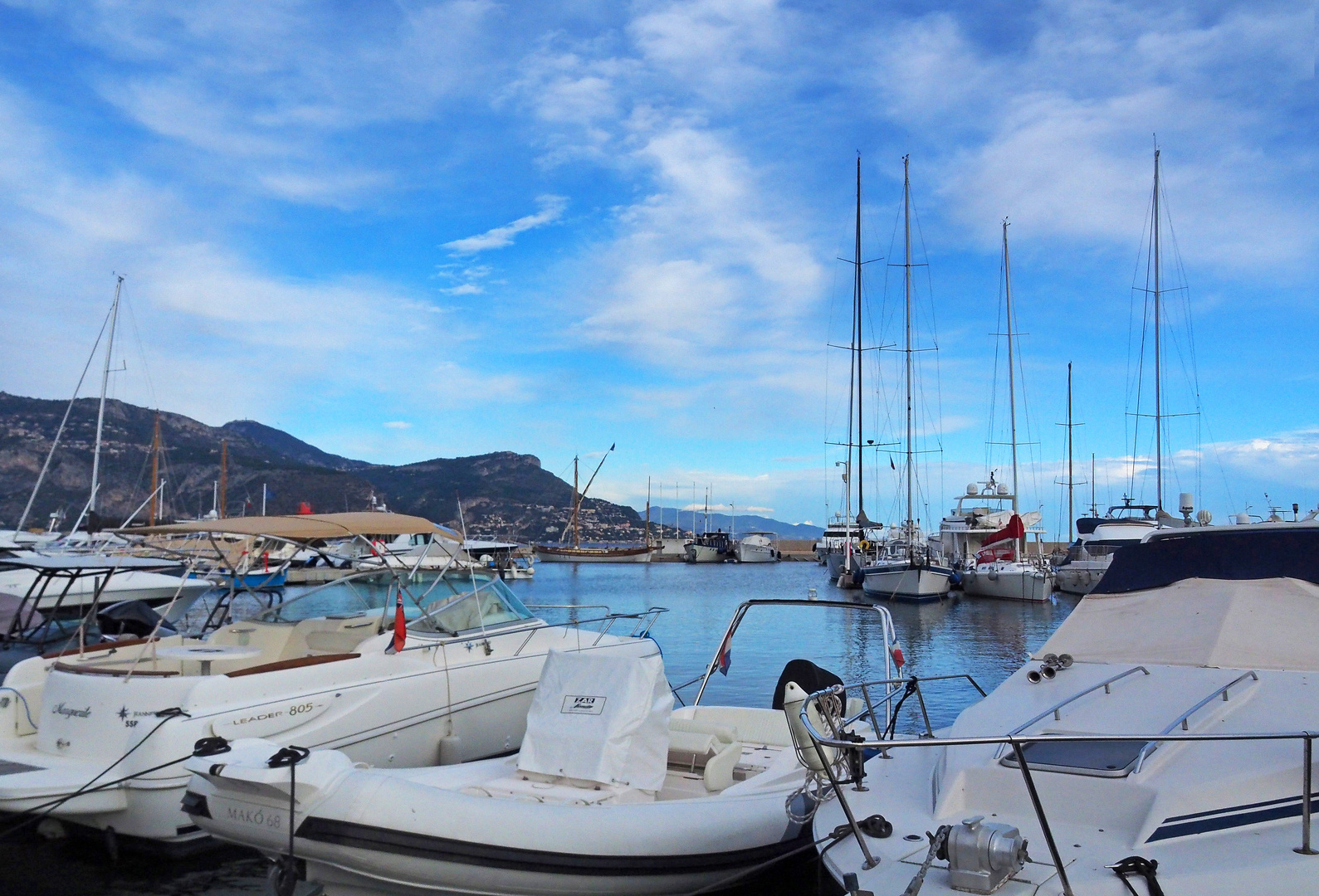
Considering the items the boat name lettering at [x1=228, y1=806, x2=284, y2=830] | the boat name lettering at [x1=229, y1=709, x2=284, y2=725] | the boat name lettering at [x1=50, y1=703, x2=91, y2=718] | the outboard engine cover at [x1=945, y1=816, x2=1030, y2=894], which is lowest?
the boat name lettering at [x1=228, y1=806, x2=284, y2=830]

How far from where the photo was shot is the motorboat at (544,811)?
5.66 metres

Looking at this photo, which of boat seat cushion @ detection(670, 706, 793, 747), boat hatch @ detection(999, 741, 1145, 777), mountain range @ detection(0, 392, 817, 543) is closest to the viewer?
boat hatch @ detection(999, 741, 1145, 777)

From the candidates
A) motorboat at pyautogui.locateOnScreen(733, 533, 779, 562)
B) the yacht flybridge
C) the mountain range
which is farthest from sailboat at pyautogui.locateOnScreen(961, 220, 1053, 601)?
the mountain range

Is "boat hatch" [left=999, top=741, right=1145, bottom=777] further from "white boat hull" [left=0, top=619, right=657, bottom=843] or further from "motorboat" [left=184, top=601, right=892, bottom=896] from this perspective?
"white boat hull" [left=0, top=619, right=657, bottom=843]

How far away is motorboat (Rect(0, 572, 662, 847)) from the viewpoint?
23.9 feet

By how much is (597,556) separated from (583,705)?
274 feet

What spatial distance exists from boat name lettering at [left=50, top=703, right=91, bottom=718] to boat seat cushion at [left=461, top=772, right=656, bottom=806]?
3384mm

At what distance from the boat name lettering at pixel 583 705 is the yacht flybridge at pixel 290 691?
2.61m

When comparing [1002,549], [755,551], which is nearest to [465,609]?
[1002,549]

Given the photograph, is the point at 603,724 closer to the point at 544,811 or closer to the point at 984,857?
the point at 544,811

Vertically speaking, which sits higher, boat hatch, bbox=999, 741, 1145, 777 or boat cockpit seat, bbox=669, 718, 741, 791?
→ boat hatch, bbox=999, 741, 1145, 777

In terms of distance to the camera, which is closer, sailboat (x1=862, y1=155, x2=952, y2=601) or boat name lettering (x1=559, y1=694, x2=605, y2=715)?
boat name lettering (x1=559, y1=694, x2=605, y2=715)

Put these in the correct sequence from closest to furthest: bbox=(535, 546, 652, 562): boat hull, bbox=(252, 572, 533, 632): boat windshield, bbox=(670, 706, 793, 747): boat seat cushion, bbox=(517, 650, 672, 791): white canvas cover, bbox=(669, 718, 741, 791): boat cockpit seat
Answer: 1. bbox=(517, 650, 672, 791): white canvas cover
2. bbox=(669, 718, 741, 791): boat cockpit seat
3. bbox=(670, 706, 793, 747): boat seat cushion
4. bbox=(252, 572, 533, 632): boat windshield
5. bbox=(535, 546, 652, 562): boat hull

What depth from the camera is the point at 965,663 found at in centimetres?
2080
